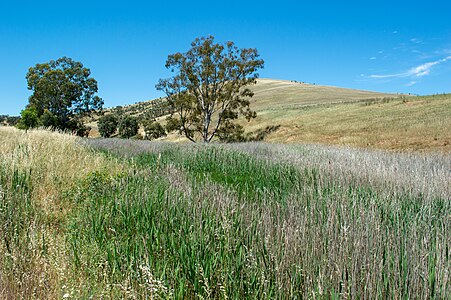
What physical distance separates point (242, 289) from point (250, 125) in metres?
48.2

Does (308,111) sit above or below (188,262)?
above

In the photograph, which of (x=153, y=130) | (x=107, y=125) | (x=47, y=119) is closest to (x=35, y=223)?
(x=47, y=119)

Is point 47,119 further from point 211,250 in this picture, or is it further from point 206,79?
point 211,250

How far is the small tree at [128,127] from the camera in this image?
76.1 m

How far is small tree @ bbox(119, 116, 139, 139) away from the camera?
76125 mm

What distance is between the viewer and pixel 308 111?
48.3 m

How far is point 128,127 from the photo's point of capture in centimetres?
7706

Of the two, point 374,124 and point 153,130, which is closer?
point 374,124

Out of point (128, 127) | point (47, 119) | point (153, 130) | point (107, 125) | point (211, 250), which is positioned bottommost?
point (211, 250)

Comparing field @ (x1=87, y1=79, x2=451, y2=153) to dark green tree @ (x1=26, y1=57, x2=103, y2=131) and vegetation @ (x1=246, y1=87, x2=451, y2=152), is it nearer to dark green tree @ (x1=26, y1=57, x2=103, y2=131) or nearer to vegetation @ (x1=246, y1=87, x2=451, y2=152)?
vegetation @ (x1=246, y1=87, x2=451, y2=152)

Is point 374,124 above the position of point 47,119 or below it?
below

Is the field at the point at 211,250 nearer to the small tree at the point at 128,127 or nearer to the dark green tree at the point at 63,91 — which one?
the dark green tree at the point at 63,91

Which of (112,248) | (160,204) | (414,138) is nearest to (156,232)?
(112,248)

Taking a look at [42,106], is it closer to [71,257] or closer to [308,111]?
[308,111]
